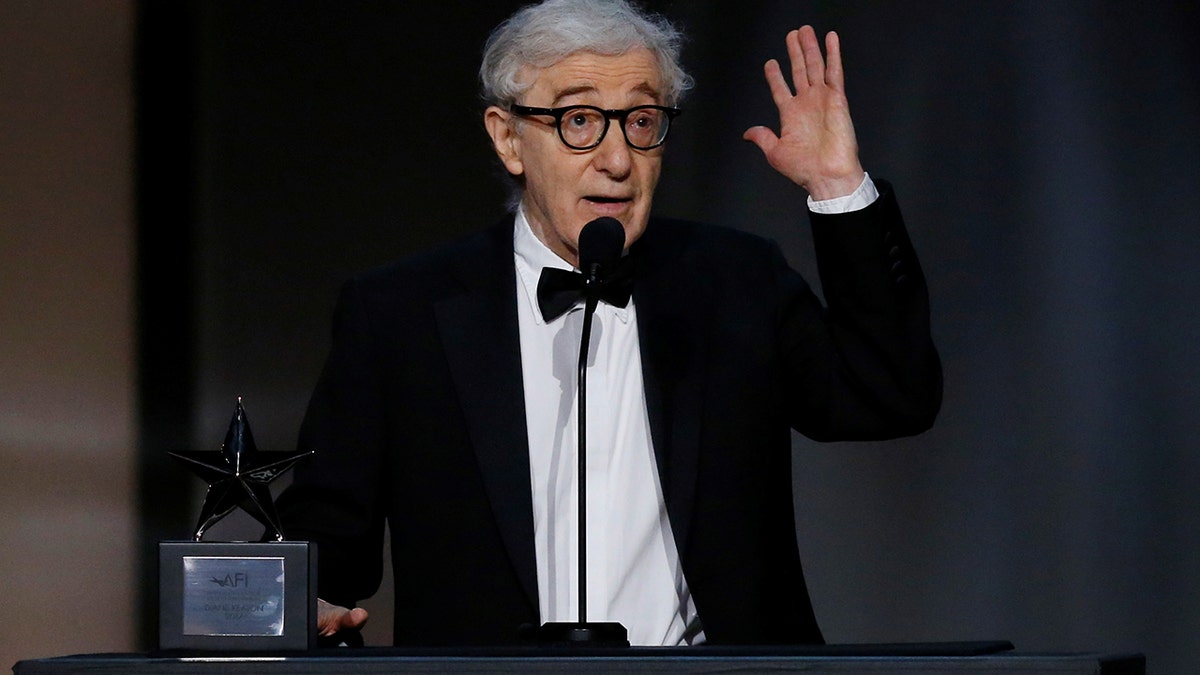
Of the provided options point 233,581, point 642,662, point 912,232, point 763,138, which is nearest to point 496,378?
point 763,138

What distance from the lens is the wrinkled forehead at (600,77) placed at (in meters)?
2.16

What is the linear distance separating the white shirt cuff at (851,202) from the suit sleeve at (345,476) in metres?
0.65

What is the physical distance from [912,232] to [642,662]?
7.03 ft

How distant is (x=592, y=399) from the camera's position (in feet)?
7.27

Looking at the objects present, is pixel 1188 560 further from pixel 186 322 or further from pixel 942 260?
pixel 186 322

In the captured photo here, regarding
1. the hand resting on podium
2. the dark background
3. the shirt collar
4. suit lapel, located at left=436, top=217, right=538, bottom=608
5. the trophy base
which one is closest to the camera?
the trophy base

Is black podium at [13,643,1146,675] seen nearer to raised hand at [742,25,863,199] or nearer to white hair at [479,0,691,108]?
raised hand at [742,25,863,199]

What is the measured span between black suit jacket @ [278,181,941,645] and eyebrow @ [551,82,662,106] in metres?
0.24

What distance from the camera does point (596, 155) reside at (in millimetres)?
2162

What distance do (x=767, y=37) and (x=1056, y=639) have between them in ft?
4.46

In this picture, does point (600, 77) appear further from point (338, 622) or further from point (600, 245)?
point (338, 622)

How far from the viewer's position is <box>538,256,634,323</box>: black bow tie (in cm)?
218

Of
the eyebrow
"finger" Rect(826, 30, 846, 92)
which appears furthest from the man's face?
"finger" Rect(826, 30, 846, 92)

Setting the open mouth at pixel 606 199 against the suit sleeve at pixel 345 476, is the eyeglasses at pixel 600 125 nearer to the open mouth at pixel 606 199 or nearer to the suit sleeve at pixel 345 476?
the open mouth at pixel 606 199
